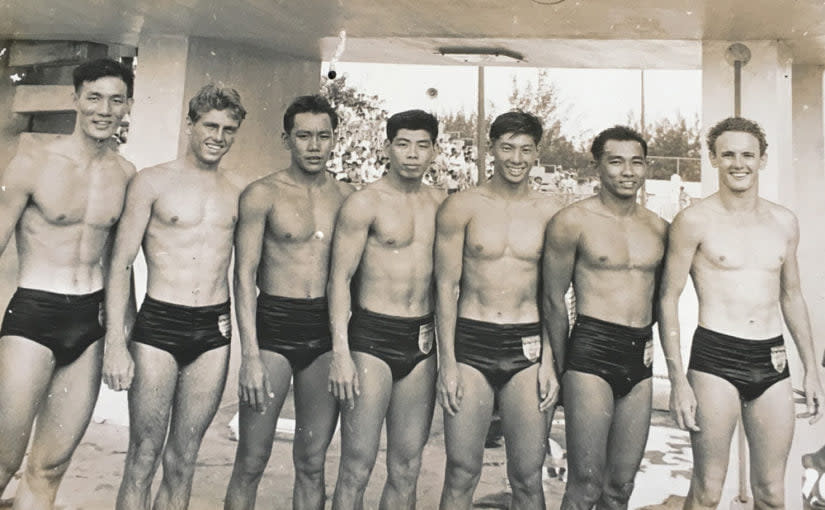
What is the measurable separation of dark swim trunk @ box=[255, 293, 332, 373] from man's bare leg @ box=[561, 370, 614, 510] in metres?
1.04

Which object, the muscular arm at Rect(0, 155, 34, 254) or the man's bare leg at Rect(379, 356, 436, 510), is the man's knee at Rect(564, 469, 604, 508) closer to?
the man's bare leg at Rect(379, 356, 436, 510)

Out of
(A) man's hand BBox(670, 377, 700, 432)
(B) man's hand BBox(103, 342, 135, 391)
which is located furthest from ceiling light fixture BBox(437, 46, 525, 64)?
(B) man's hand BBox(103, 342, 135, 391)

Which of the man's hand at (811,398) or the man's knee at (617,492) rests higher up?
the man's hand at (811,398)

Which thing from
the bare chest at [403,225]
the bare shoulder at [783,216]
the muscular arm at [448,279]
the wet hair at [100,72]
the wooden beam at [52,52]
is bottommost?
the muscular arm at [448,279]

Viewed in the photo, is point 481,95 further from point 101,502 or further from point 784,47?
point 101,502

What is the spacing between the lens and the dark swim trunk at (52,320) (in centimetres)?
226

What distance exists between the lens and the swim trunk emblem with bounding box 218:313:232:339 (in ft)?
7.66

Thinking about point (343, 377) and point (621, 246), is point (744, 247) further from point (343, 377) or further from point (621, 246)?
point (343, 377)

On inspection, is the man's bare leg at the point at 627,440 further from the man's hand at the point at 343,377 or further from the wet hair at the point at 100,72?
the wet hair at the point at 100,72

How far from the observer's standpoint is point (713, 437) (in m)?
2.28

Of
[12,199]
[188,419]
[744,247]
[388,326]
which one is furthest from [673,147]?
[12,199]

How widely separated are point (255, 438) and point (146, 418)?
443 millimetres

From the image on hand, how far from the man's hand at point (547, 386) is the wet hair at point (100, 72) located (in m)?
2.07

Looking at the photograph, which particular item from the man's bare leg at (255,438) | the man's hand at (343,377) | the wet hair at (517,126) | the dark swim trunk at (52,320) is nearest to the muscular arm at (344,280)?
the man's hand at (343,377)
